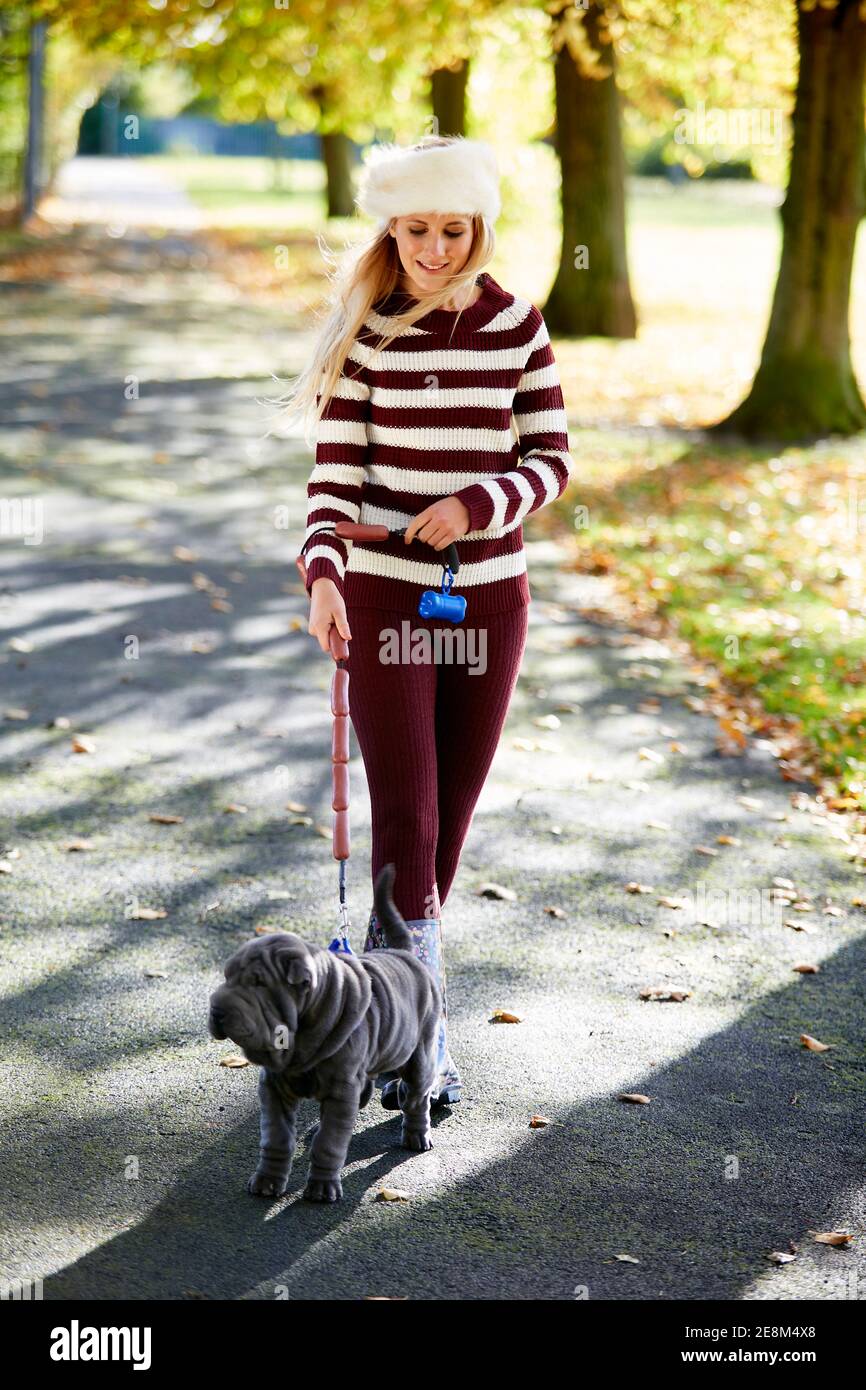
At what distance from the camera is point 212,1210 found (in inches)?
142

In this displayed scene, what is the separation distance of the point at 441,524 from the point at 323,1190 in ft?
5.18

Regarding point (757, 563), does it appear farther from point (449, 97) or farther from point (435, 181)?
point (449, 97)

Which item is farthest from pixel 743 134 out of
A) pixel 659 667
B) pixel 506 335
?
pixel 506 335

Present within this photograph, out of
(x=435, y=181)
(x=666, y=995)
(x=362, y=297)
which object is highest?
(x=435, y=181)

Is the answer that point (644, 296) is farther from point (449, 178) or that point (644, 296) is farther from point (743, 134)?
point (449, 178)

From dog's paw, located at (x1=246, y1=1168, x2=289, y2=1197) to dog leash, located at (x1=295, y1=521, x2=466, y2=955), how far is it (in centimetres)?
54

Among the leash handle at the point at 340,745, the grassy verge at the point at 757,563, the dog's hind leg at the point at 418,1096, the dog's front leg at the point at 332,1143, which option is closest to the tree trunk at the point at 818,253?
the grassy verge at the point at 757,563

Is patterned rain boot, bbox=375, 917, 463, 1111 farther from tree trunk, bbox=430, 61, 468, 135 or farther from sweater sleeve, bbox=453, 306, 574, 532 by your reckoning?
tree trunk, bbox=430, 61, 468, 135

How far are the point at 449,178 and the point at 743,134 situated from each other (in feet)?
65.1

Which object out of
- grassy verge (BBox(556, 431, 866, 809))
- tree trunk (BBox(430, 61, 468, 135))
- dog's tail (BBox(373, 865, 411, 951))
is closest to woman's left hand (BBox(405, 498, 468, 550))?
dog's tail (BBox(373, 865, 411, 951))

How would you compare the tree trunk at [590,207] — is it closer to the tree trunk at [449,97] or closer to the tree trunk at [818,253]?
the tree trunk at [449,97]

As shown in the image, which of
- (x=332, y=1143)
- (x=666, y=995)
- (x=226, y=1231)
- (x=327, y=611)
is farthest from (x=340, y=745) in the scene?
(x=666, y=995)

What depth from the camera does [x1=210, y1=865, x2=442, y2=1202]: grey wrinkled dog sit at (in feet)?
10.8

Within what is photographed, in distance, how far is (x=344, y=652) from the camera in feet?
12.3
